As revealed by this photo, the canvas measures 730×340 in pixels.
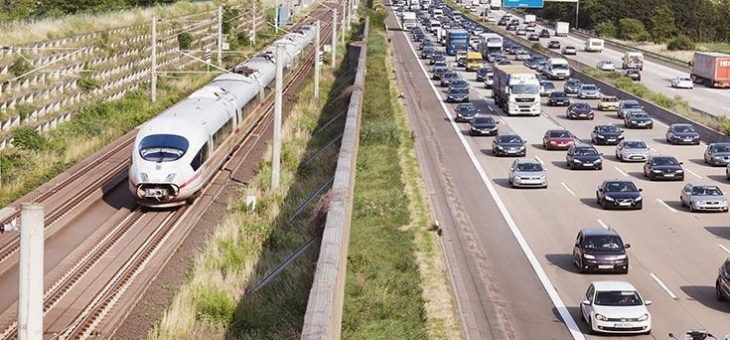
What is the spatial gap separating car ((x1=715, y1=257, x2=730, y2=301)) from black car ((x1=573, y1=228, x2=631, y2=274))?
3.16m

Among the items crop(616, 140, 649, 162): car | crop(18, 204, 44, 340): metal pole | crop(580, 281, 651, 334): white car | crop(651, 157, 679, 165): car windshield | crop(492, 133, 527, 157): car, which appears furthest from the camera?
crop(492, 133, 527, 157): car

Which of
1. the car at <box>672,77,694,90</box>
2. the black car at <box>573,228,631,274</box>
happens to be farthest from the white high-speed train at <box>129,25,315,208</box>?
the car at <box>672,77,694,90</box>

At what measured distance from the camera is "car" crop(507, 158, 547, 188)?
46812mm

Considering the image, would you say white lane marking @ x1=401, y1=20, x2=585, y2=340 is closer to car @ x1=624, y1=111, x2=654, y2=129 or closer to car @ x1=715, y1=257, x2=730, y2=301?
car @ x1=715, y1=257, x2=730, y2=301

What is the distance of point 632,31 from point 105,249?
162 metres

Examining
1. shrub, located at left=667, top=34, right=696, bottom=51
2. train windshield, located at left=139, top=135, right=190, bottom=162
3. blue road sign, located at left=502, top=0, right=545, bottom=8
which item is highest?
blue road sign, located at left=502, top=0, right=545, bottom=8

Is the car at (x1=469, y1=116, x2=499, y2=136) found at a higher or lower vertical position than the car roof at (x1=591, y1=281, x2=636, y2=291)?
lower

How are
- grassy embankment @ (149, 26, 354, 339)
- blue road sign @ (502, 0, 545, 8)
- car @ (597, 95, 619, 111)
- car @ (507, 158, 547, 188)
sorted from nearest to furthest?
grassy embankment @ (149, 26, 354, 339) → car @ (507, 158, 547, 188) → car @ (597, 95, 619, 111) → blue road sign @ (502, 0, 545, 8)

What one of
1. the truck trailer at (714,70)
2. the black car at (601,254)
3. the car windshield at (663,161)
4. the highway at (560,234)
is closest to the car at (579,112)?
the highway at (560,234)

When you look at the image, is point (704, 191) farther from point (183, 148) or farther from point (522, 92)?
point (522, 92)

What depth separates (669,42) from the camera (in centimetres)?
17588

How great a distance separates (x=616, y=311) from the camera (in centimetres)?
2648

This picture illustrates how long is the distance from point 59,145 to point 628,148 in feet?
90.4

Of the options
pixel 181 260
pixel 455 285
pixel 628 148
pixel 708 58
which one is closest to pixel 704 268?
pixel 455 285
